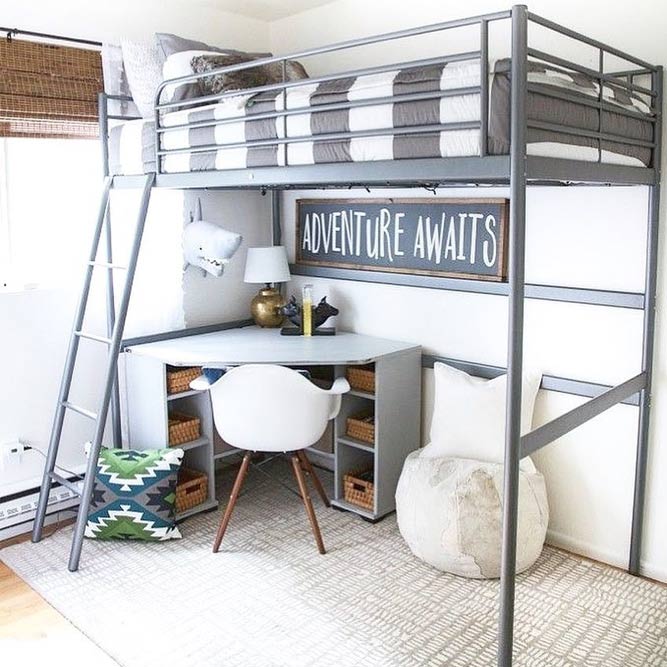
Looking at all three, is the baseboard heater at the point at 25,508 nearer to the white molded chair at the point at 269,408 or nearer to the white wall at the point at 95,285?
the white wall at the point at 95,285

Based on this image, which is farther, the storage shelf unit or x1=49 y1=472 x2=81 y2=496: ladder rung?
the storage shelf unit

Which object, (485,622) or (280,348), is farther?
(280,348)

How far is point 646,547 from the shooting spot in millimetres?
3088

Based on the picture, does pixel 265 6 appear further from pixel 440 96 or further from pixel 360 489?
pixel 360 489

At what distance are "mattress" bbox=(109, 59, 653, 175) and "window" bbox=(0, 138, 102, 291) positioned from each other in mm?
759

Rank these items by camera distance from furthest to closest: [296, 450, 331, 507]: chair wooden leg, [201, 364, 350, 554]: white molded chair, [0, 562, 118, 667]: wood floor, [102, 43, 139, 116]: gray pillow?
[102, 43, 139, 116]: gray pillow
[296, 450, 331, 507]: chair wooden leg
[201, 364, 350, 554]: white molded chair
[0, 562, 118, 667]: wood floor

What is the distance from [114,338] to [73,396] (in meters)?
0.63

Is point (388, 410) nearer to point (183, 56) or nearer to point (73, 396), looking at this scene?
point (73, 396)

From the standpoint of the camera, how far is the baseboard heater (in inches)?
135

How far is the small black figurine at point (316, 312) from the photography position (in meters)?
3.87

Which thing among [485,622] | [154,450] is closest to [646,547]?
[485,622]

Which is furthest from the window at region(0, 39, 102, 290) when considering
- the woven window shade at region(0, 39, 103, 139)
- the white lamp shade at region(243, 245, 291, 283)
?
the white lamp shade at region(243, 245, 291, 283)

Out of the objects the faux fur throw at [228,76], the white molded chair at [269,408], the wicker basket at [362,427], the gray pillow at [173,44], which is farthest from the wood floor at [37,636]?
the gray pillow at [173,44]

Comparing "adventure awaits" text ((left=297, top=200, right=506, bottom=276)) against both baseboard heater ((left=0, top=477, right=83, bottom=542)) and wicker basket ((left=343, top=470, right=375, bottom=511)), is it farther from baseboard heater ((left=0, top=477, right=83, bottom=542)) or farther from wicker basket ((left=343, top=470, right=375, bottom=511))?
baseboard heater ((left=0, top=477, right=83, bottom=542))
